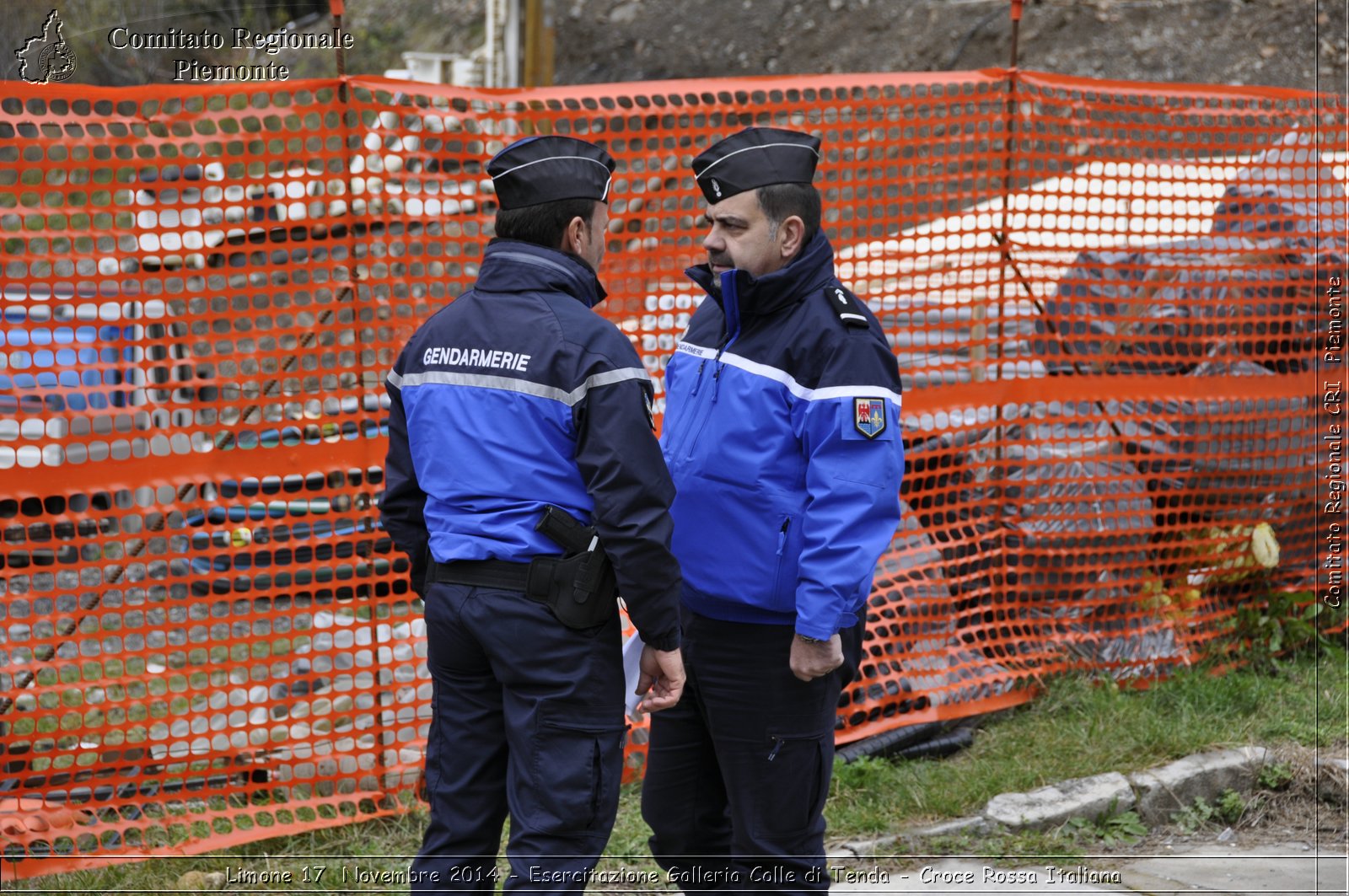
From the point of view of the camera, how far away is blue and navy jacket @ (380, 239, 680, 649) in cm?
281

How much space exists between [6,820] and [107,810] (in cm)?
34

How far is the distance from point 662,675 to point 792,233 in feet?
3.96

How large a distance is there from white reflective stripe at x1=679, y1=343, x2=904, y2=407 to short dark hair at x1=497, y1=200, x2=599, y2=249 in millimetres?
546

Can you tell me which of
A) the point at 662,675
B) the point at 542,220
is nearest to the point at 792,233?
the point at 542,220

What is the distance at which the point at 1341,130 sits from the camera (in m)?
5.89

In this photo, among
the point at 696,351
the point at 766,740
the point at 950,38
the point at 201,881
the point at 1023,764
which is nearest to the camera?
the point at 766,740

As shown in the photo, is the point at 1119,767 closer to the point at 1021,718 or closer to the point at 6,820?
the point at 1021,718

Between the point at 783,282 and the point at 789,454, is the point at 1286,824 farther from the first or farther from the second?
the point at 783,282

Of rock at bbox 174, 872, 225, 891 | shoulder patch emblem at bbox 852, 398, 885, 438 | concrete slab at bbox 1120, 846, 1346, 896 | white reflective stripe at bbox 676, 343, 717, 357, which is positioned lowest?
concrete slab at bbox 1120, 846, 1346, 896

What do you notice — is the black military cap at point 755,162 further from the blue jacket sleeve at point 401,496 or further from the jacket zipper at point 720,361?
the blue jacket sleeve at point 401,496

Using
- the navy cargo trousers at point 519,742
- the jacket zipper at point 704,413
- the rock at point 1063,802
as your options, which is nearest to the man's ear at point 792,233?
the jacket zipper at point 704,413

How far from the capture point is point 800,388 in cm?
310

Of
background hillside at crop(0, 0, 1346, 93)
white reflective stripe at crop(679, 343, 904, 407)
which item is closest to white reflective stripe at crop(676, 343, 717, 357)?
white reflective stripe at crop(679, 343, 904, 407)

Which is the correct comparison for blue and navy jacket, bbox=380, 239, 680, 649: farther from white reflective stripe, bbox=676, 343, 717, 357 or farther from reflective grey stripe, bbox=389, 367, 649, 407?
white reflective stripe, bbox=676, 343, 717, 357
